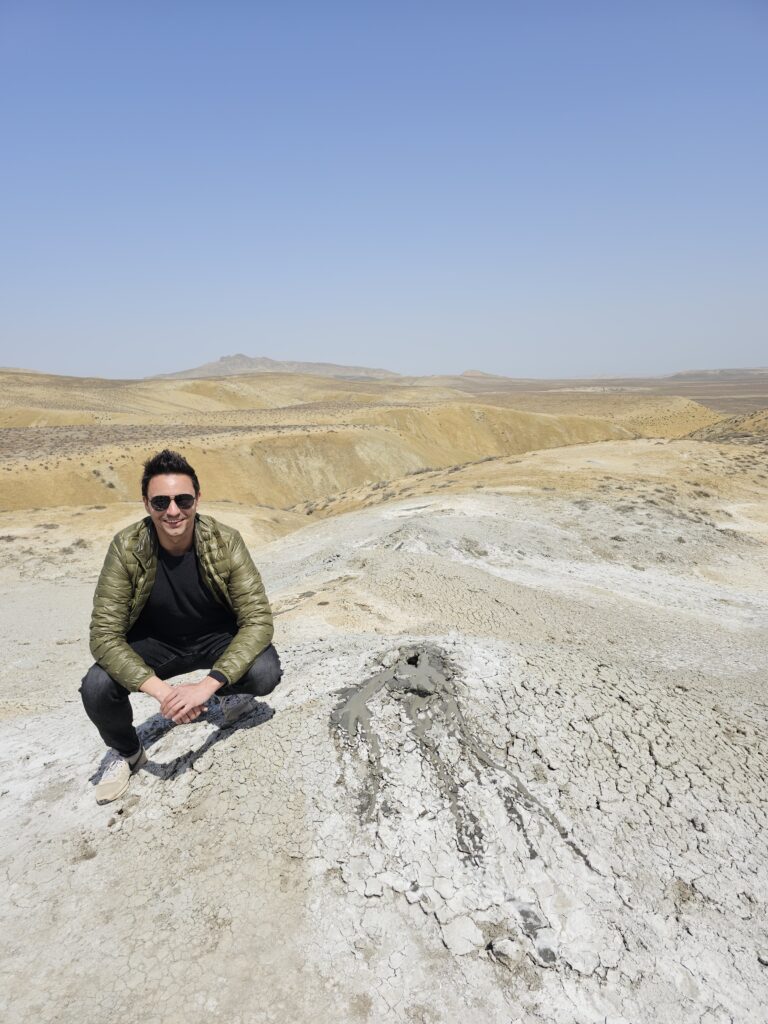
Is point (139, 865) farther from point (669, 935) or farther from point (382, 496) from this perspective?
point (382, 496)

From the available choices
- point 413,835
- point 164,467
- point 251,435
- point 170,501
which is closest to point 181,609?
point 170,501

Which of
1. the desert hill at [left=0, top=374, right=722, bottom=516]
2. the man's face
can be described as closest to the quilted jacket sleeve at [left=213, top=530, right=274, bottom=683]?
the man's face

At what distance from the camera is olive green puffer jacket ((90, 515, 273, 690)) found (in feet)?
11.1

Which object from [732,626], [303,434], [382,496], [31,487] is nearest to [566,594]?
[732,626]

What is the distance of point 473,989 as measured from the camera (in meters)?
2.62

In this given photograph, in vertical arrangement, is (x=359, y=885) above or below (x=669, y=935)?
above

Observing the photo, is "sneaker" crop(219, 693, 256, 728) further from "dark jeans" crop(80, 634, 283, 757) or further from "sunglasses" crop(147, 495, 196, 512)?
"sunglasses" crop(147, 495, 196, 512)

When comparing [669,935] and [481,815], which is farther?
[481,815]

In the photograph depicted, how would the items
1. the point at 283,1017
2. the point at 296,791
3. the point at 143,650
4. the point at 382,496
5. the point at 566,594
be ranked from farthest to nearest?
the point at 382,496, the point at 566,594, the point at 143,650, the point at 296,791, the point at 283,1017

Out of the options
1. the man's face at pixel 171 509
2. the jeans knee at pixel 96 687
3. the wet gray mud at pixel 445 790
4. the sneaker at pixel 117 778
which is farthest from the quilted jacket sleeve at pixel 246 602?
the sneaker at pixel 117 778

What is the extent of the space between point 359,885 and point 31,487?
23.6 m

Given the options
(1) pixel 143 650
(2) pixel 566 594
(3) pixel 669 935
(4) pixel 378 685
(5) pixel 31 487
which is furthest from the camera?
(5) pixel 31 487

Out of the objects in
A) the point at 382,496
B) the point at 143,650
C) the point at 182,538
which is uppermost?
the point at 182,538

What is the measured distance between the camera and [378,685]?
13.5 feet
